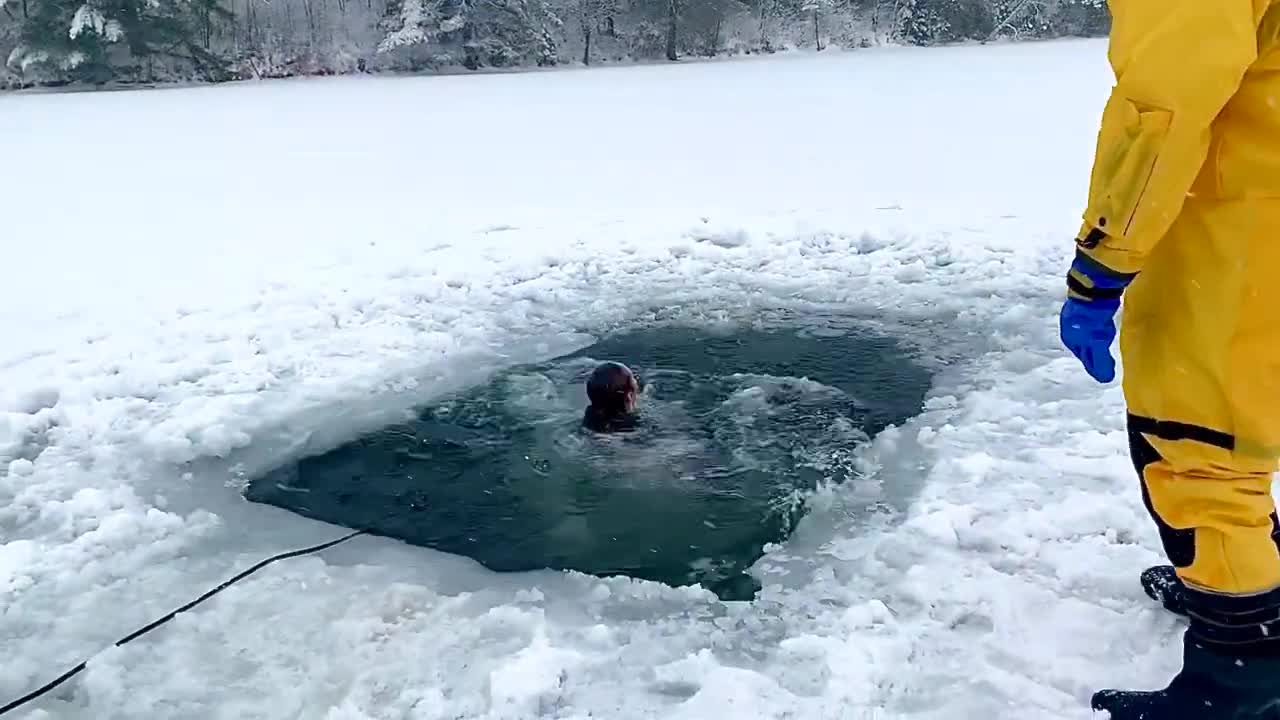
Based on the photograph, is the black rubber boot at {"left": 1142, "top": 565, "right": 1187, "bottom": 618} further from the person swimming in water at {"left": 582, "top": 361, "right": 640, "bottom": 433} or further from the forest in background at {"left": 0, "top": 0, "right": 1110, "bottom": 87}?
the forest in background at {"left": 0, "top": 0, "right": 1110, "bottom": 87}

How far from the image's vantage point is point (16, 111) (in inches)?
726

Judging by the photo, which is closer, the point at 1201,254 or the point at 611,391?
the point at 1201,254

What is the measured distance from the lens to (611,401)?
3.71m

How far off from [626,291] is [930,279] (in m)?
1.58

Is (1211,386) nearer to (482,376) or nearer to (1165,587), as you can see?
(1165,587)

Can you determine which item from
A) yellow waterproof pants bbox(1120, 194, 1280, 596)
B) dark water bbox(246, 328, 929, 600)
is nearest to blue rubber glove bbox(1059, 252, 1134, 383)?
yellow waterproof pants bbox(1120, 194, 1280, 596)

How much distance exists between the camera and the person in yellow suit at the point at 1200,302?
162 cm

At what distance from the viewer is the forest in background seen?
26000 millimetres

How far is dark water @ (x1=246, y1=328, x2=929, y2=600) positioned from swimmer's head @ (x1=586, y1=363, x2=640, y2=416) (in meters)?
0.10

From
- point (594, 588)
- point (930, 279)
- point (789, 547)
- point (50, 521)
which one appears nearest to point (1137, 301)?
point (789, 547)

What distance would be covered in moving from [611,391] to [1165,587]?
1.88 metres

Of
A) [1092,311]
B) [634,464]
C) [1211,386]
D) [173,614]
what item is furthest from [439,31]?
[1211,386]

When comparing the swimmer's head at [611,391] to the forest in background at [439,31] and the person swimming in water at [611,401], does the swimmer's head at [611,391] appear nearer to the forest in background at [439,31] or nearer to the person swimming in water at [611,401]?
the person swimming in water at [611,401]

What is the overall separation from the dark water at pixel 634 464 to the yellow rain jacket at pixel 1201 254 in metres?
1.13
